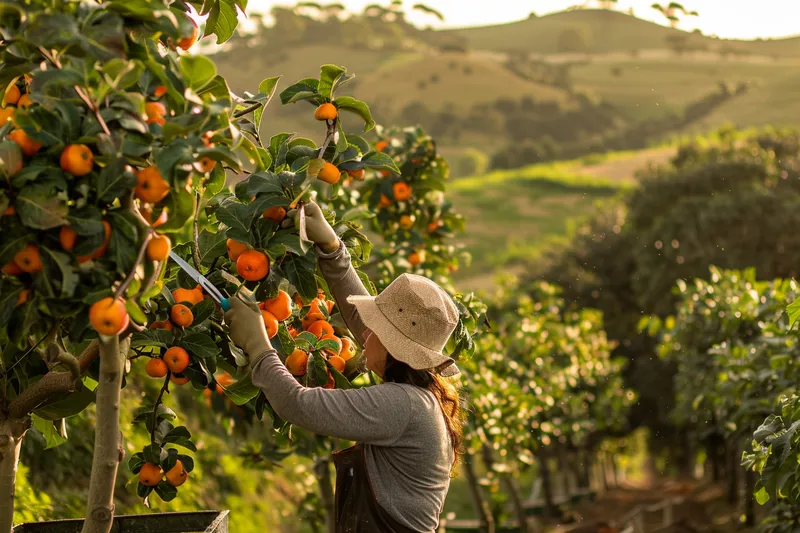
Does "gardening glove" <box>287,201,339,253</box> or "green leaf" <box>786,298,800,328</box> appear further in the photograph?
"green leaf" <box>786,298,800,328</box>

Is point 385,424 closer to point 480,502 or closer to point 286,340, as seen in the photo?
point 286,340

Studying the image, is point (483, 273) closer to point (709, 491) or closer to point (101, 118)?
point (709, 491)

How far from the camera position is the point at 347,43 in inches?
4168

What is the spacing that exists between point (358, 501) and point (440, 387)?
0.46 metres

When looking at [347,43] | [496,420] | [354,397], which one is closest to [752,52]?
[347,43]

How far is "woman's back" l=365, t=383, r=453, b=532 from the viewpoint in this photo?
3021mm

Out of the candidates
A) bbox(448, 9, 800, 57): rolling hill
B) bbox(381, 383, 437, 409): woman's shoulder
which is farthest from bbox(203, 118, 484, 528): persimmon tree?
bbox(448, 9, 800, 57): rolling hill

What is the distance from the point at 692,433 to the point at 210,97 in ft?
67.9

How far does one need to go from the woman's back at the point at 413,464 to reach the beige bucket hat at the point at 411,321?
11 cm

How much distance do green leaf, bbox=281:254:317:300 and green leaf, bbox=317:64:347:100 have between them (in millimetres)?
590

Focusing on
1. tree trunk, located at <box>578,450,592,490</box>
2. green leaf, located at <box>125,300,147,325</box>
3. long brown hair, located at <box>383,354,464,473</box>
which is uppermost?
green leaf, located at <box>125,300,147,325</box>

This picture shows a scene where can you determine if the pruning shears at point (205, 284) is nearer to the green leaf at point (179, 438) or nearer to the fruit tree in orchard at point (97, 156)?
the fruit tree in orchard at point (97, 156)

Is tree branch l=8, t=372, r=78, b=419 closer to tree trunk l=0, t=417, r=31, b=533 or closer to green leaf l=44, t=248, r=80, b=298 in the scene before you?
tree trunk l=0, t=417, r=31, b=533

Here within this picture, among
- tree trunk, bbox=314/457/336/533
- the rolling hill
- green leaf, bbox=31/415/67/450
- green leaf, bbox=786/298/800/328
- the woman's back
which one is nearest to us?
the woman's back
